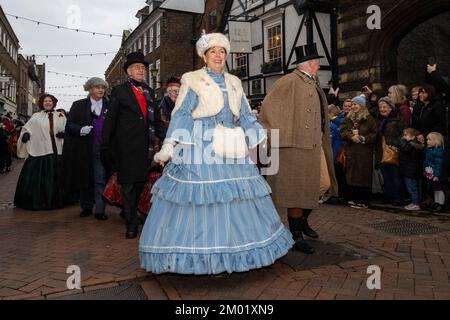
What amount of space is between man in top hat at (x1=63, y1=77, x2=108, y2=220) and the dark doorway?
10.5 meters

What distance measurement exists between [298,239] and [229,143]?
136 centimetres

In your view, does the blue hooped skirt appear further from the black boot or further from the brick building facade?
the brick building facade

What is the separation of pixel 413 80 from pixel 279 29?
5.05 m

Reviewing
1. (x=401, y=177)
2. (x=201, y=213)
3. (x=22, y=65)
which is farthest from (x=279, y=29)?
(x=22, y=65)

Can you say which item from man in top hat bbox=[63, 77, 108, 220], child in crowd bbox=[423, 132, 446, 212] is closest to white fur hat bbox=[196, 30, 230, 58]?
man in top hat bbox=[63, 77, 108, 220]

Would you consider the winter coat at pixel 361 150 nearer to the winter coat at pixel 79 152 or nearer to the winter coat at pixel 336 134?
the winter coat at pixel 336 134

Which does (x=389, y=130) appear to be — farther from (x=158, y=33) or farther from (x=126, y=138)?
(x=158, y=33)

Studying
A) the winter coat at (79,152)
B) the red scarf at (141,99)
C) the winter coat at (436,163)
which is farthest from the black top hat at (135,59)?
the winter coat at (436,163)

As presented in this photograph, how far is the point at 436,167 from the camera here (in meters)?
5.87

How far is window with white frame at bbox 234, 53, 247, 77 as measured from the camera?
16906mm

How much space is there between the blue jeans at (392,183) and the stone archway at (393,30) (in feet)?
15.0

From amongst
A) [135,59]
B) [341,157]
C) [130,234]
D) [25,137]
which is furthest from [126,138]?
[341,157]

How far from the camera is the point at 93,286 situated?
10.3ft

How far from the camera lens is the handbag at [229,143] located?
315cm
